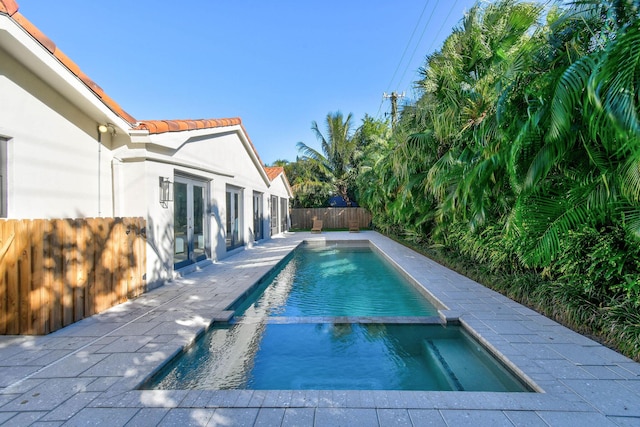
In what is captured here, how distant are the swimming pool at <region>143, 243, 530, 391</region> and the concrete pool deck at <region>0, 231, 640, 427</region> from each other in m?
0.30

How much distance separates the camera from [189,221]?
8898 millimetres

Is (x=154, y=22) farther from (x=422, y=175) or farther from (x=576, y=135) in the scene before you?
(x=576, y=135)

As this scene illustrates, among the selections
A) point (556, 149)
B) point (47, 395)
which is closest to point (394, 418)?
point (47, 395)

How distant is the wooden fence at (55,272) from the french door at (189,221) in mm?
2549

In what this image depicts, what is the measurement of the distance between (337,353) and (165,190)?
18.5 feet

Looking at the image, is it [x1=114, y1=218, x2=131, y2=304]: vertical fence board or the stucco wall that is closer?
the stucco wall

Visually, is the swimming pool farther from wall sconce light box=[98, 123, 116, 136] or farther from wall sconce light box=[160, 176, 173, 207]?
wall sconce light box=[98, 123, 116, 136]

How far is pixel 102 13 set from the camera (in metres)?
11.9

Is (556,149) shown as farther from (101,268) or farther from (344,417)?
(101,268)

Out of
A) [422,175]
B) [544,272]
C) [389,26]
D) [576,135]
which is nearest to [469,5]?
[422,175]

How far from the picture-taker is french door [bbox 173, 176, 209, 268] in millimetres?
8289

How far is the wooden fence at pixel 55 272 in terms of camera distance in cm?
423

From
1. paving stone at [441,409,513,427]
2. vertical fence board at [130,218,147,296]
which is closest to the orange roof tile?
vertical fence board at [130,218,147,296]

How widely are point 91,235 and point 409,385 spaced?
5.29 metres
